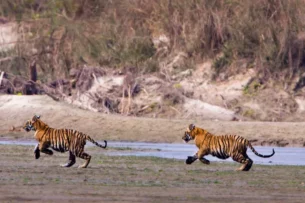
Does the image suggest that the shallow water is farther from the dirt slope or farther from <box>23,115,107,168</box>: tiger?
<box>23,115,107,168</box>: tiger

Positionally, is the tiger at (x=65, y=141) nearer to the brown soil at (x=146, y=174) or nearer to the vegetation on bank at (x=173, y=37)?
A: the brown soil at (x=146, y=174)

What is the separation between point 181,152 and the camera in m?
18.9

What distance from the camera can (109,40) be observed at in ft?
88.5

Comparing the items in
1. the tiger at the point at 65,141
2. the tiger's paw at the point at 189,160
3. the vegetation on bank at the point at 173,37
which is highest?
the vegetation on bank at the point at 173,37

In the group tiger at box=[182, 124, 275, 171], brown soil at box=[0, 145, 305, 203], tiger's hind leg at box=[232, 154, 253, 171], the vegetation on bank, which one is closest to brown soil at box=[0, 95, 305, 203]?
brown soil at box=[0, 145, 305, 203]

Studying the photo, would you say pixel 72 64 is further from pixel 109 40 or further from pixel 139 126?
pixel 139 126

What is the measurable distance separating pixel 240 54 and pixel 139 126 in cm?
453

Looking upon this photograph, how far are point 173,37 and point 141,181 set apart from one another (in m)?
14.2

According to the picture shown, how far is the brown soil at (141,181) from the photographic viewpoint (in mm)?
11062

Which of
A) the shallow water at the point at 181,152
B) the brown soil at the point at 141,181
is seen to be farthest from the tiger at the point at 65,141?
the shallow water at the point at 181,152

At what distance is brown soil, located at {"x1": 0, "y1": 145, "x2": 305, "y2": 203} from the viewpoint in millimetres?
11062

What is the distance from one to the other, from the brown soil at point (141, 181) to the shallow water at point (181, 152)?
1109 millimetres

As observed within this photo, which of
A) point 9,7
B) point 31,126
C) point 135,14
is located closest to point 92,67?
point 135,14

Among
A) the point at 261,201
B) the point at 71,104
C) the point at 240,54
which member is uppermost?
the point at 240,54
